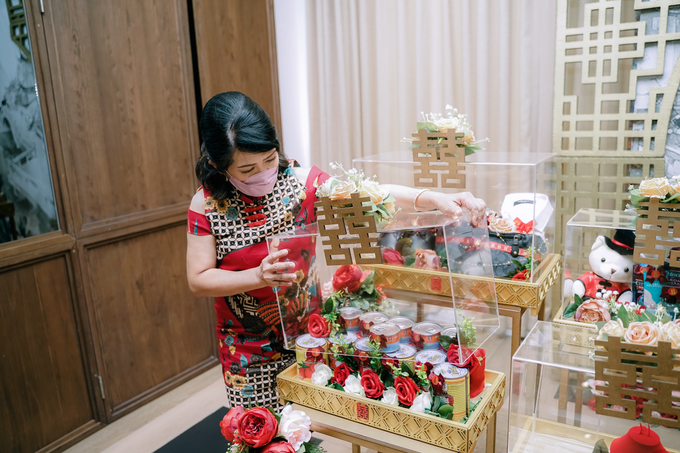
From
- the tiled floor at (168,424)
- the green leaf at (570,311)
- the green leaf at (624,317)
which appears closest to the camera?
the green leaf at (624,317)

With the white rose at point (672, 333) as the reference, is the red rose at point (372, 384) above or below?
below

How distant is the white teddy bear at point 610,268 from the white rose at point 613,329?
2.54 ft

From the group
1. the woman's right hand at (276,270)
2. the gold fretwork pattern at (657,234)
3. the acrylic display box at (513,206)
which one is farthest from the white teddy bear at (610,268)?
the woman's right hand at (276,270)

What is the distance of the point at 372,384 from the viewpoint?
1.29 m

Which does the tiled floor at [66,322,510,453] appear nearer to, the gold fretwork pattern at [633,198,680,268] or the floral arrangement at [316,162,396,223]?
the gold fretwork pattern at [633,198,680,268]

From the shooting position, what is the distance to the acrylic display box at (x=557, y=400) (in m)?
1.06

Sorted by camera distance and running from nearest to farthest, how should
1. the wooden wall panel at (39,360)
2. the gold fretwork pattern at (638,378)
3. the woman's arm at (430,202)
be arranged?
the gold fretwork pattern at (638,378) < the woman's arm at (430,202) < the wooden wall panel at (39,360)

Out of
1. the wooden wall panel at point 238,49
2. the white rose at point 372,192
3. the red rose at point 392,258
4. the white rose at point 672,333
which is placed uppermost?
the wooden wall panel at point 238,49

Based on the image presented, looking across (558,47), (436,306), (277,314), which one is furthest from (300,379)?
(558,47)

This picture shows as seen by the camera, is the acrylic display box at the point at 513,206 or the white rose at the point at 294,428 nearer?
the white rose at the point at 294,428

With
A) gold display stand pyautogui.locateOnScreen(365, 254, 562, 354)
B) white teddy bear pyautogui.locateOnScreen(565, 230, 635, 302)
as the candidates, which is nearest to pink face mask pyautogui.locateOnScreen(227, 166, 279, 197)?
gold display stand pyautogui.locateOnScreen(365, 254, 562, 354)

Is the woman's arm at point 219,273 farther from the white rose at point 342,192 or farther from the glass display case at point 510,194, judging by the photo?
the glass display case at point 510,194

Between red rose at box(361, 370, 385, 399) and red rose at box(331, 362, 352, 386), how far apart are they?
0.05 m

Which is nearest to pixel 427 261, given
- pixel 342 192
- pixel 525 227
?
pixel 342 192
